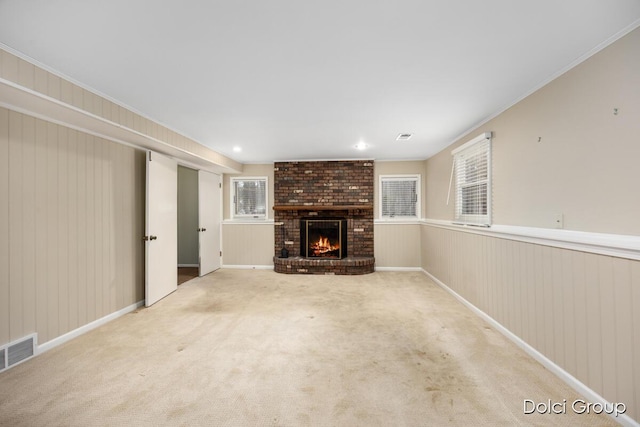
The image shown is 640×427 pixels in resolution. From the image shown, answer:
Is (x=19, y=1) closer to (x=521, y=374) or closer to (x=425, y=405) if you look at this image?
(x=425, y=405)

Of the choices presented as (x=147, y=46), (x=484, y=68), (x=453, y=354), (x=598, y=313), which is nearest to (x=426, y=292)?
(x=453, y=354)

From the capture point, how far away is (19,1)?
141 centimetres

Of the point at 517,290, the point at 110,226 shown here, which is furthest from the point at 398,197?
the point at 110,226

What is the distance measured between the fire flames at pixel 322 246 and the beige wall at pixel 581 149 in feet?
11.5

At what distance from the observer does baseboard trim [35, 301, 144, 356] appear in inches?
93.7

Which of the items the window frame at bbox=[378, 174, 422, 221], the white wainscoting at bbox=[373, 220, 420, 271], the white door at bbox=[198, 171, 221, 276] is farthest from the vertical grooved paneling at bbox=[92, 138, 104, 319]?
A: the window frame at bbox=[378, 174, 422, 221]

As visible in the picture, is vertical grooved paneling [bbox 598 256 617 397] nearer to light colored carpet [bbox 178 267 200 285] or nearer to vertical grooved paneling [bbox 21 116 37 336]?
vertical grooved paneling [bbox 21 116 37 336]

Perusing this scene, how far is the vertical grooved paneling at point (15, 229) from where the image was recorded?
2.15m

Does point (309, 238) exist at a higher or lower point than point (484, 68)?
lower

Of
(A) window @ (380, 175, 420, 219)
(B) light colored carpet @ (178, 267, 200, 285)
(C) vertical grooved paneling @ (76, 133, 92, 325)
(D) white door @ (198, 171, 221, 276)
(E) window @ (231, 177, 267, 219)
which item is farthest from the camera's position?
(E) window @ (231, 177, 267, 219)

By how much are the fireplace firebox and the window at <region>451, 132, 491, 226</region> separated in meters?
2.41

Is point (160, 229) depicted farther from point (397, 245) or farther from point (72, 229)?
point (397, 245)

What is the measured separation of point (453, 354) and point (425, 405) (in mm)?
784

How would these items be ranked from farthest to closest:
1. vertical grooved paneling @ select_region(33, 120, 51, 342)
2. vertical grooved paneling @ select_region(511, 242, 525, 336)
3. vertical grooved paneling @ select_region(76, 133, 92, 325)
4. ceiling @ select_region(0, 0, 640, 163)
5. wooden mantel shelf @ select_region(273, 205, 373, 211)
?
1. wooden mantel shelf @ select_region(273, 205, 373, 211)
2. vertical grooved paneling @ select_region(76, 133, 92, 325)
3. vertical grooved paneling @ select_region(511, 242, 525, 336)
4. vertical grooved paneling @ select_region(33, 120, 51, 342)
5. ceiling @ select_region(0, 0, 640, 163)
